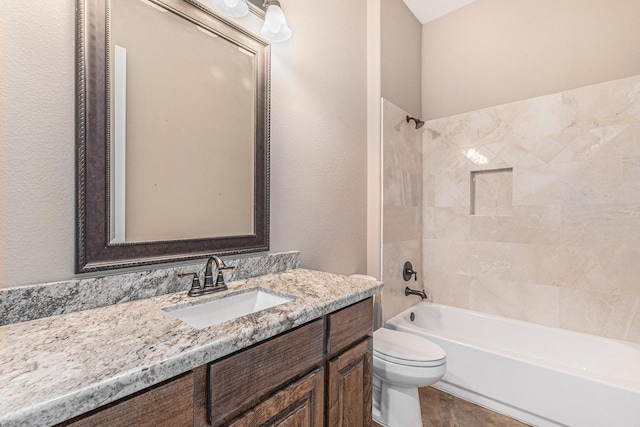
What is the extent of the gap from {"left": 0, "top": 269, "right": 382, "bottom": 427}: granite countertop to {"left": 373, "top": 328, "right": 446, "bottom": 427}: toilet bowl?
0.84 metres

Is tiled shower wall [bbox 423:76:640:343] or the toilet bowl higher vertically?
tiled shower wall [bbox 423:76:640:343]

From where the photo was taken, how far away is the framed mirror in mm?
923

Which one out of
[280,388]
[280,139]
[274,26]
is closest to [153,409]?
[280,388]

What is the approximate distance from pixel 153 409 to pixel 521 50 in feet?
10.0

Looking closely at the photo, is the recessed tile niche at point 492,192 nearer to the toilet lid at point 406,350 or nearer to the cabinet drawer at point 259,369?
the toilet lid at point 406,350

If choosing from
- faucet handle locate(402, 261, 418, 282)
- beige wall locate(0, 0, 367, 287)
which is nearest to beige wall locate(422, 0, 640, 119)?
beige wall locate(0, 0, 367, 287)

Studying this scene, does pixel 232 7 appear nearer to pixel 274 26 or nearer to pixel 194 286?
pixel 274 26

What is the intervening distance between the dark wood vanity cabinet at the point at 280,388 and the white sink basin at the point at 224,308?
22 cm

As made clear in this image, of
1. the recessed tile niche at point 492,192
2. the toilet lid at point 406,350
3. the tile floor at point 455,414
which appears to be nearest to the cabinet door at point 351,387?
the toilet lid at point 406,350

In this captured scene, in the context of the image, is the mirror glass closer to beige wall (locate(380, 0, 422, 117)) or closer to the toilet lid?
the toilet lid

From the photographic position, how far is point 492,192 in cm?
243

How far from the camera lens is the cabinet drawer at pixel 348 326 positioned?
1020mm

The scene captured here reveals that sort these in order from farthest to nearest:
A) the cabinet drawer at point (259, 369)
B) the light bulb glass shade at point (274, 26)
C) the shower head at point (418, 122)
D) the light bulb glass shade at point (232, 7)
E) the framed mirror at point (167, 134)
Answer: the shower head at point (418, 122) → the light bulb glass shade at point (274, 26) → the light bulb glass shade at point (232, 7) → the framed mirror at point (167, 134) → the cabinet drawer at point (259, 369)

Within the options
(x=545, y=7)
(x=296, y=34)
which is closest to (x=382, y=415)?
(x=296, y=34)
